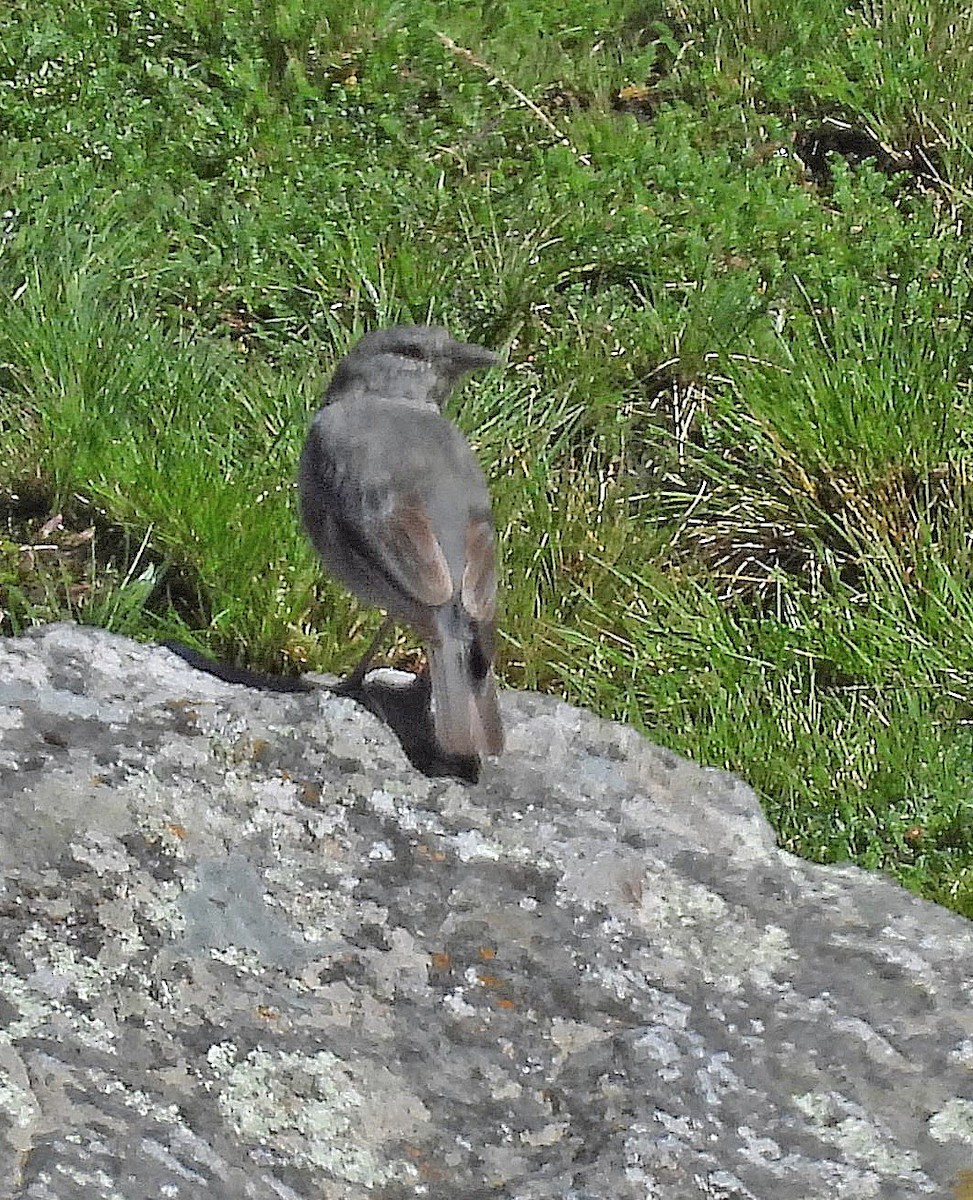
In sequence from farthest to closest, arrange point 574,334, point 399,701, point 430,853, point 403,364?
1. point 574,334
2. point 403,364
3. point 399,701
4. point 430,853

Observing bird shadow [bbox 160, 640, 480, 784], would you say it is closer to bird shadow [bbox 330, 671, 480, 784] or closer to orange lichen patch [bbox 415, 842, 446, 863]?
bird shadow [bbox 330, 671, 480, 784]

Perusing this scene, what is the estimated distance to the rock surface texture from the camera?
2445 mm

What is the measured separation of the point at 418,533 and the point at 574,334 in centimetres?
277

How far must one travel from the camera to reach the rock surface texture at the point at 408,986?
245cm

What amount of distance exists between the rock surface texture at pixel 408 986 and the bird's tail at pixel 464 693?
103 millimetres

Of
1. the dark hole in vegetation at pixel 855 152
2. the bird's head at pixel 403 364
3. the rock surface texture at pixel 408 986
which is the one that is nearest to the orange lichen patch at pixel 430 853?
the rock surface texture at pixel 408 986

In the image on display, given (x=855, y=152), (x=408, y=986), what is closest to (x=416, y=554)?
(x=408, y=986)

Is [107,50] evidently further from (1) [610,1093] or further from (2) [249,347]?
(1) [610,1093]

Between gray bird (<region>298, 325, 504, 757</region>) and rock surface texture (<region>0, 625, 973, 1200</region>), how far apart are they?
9.4 inches

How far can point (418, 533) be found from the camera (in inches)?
144

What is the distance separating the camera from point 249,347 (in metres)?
6.23

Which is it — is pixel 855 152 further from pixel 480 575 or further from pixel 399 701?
pixel 399 701

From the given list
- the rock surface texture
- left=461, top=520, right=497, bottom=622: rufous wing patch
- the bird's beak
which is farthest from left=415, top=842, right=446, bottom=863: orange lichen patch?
the bird's beak

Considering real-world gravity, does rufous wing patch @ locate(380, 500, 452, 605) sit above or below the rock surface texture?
above
